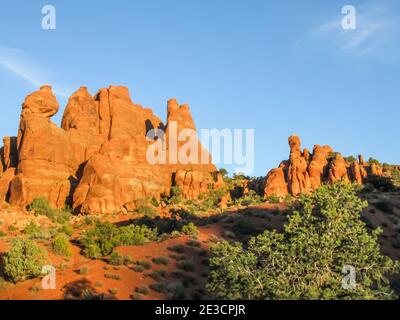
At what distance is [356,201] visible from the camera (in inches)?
928

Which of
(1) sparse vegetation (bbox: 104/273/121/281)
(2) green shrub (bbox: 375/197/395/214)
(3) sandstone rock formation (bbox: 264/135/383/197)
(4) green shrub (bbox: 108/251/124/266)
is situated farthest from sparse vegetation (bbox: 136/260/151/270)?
(3) sandstone rock formation (bbox: 264/135/383/197)

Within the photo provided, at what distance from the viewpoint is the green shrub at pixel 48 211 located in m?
60.7

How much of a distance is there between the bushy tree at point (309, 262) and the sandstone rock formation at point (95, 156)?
44.3 meters

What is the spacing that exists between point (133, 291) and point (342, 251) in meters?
10.7

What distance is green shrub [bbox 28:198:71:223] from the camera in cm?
6066

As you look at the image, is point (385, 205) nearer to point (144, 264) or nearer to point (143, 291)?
point (144, 264)

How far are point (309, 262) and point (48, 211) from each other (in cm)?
4766

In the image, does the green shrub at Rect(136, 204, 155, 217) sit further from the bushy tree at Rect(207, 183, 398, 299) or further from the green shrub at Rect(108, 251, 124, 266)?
the bushy tree at Rect(207, 183, 398, 299)

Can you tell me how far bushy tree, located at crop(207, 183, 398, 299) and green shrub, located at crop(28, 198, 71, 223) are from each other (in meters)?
40.5

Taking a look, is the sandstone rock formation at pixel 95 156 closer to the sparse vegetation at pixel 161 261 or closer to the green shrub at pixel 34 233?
the green shrub at pixel 34 233

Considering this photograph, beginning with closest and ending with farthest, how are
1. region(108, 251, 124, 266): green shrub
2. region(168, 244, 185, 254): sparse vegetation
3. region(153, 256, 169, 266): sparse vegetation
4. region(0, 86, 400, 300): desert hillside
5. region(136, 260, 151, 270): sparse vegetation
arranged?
1. region(0, 86, 400, 300): desert hillside
2. region(108, 251, 124, 266): green shrub
3. region(136, 260, 151, 270): sparse vegetation
4. region(153, 256, 169, 266): sparse vegetation
5. region(168, 244, 185, 254): sparse vegetation

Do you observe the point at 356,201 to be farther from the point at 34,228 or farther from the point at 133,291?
the point at 34,228

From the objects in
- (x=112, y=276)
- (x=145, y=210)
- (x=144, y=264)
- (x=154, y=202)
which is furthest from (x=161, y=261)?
(x=154, y=202)
